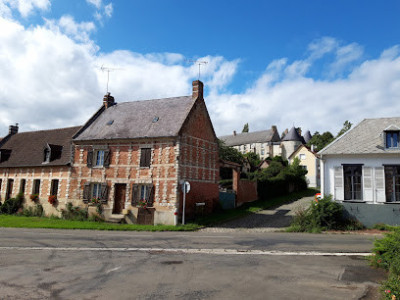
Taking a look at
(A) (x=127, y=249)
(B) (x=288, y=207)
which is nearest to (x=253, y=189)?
(B) (x=288, y=207)

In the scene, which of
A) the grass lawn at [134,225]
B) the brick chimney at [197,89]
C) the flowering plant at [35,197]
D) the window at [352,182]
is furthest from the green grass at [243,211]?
the flowering plant at [35,197]

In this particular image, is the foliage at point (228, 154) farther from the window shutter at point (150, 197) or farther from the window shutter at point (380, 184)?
the window shutter at point (380, 184)

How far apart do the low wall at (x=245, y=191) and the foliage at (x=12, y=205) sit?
1892cm

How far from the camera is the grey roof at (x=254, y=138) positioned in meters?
70.6

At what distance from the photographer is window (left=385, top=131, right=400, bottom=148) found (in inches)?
684

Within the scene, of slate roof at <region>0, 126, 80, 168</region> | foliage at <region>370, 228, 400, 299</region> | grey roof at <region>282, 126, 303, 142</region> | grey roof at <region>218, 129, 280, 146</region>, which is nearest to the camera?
foliage at <region>370, 228, 400, 299</region>

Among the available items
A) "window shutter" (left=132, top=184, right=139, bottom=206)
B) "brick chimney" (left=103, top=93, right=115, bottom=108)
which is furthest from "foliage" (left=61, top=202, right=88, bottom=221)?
"brick chimney" (left=103, top=93, right=115, bottom=108)

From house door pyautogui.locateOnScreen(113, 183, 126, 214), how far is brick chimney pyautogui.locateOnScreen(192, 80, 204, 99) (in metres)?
8.61

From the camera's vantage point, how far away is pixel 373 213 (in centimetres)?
1691

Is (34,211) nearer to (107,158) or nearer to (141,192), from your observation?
(107,158)

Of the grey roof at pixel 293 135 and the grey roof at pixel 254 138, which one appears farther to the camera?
the grey roof at pixel 254 138

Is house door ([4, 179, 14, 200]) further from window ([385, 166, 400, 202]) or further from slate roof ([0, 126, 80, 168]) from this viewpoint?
window ([385, 166, 400, 202])

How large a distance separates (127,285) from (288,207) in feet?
70.8

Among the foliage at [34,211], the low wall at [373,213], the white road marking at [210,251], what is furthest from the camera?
the foliage at [34,211]
